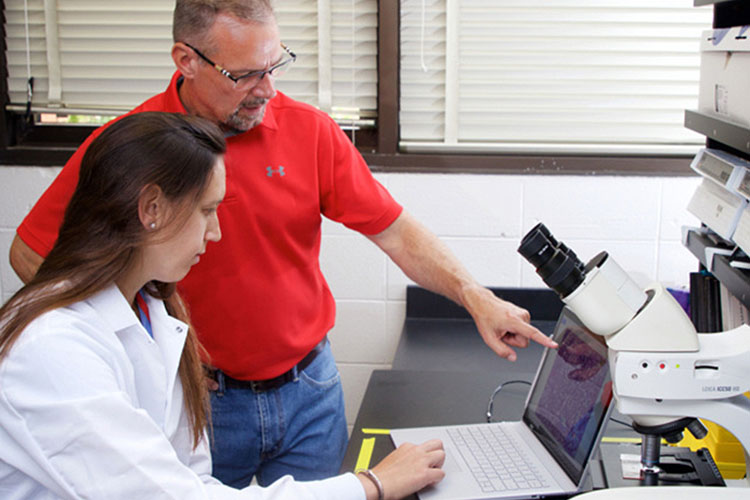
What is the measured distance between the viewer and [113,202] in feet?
3.76

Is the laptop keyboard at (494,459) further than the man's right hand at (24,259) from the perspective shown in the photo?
No

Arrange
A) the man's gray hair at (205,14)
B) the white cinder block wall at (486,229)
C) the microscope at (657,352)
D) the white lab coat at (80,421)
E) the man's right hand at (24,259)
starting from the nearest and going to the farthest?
1. the white lab coat at (80,421)
2. the microscope at (657,352)
3. the man's gray hair at (205,14)
4. the man's right hand at (24,259)
5. the white cinder block wall at (486,229)

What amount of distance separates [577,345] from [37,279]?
3.03 feet

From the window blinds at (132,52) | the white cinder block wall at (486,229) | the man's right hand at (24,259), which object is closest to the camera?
the man's right hand at (24,259)

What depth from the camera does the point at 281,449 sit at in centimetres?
185

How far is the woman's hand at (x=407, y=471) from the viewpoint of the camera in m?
1.29

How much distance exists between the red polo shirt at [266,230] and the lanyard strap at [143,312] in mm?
376

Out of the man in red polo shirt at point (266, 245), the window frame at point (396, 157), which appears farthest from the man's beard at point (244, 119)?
the window frame at point (396, 157)

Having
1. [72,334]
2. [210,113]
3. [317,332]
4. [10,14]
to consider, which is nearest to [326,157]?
[210,113]

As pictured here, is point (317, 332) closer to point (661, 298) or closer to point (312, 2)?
point (661, 298)

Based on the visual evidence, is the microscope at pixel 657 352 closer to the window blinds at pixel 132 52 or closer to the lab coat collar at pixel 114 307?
the lab coat collar at pixel 114 307

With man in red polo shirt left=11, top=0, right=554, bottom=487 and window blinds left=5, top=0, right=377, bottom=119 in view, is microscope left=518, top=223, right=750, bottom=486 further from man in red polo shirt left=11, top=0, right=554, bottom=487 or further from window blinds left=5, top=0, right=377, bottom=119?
window blinds left=5, top=0, right=377, bottom=119

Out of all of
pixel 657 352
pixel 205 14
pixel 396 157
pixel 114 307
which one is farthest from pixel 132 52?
pixel 657 352

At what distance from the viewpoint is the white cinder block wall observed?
2.51 meters
